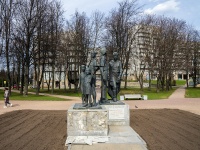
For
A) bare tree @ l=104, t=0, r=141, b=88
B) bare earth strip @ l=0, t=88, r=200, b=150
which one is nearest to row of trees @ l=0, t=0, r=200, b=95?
bare tree @ l=104, t=0, r=141, b=88

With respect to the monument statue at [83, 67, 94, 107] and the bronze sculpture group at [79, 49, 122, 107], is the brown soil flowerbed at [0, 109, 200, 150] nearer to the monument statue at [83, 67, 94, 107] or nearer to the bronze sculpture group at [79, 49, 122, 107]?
the monument statue at [83, 67, 94, 107]

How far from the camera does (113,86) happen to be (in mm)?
12117

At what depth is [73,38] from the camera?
133 ft

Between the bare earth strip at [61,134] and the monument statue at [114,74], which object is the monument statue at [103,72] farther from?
the bare earth strip at [61,134]

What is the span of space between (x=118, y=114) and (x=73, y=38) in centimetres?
3048

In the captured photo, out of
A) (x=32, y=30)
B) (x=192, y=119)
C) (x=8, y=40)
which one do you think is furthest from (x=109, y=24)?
(x=192, y=119)

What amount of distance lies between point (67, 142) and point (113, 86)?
175 inches

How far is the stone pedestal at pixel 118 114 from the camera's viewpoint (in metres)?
11.4

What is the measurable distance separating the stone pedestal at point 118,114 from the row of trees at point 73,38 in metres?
23.8

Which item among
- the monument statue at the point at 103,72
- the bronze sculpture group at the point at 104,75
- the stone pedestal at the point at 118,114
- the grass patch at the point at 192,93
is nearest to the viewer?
the bronze sculpture group at the point at 104,75

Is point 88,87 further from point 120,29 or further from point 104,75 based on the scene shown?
point 120,29

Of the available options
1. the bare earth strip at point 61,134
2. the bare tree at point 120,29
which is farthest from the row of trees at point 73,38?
the bare earth strip at point 61,134

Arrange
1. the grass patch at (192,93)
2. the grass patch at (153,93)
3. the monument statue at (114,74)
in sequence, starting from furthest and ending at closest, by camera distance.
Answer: the grass patch at (192,93)
the grass patch at (153,93)
the monument statue at (114,74)

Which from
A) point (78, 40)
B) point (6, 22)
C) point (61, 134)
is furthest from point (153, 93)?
point (61, 134)
